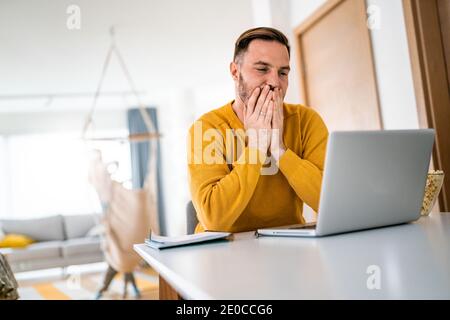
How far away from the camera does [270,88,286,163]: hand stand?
→ 1169mm

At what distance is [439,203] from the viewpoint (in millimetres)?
1898

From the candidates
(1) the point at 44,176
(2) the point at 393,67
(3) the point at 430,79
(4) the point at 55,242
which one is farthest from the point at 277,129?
(1) the point at 44,176

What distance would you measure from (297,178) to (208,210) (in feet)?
0.82

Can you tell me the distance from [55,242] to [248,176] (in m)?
4.77

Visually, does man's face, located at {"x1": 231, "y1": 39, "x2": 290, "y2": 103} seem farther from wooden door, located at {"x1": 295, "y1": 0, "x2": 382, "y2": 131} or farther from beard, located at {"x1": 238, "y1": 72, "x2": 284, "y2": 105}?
wooden door, located at {"x1": 295, "y1": 0, "x2": 382, "y2": 131}

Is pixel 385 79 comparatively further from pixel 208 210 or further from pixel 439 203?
pixel 208 210

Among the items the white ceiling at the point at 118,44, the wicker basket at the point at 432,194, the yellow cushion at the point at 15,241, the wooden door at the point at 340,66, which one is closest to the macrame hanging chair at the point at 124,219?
the white ceiling at the point at 118,44

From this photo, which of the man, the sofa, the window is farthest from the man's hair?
the window

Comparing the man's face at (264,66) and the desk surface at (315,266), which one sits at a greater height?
the man's face at (264,66)

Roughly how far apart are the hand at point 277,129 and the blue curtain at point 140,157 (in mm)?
5551

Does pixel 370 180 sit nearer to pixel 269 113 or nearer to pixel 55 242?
pixel 269 113

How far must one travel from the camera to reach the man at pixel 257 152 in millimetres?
1098

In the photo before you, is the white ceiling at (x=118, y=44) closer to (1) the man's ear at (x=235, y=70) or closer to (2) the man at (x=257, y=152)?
(1) the man's ear at (x=235, y=70)

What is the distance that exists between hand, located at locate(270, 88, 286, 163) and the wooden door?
3.64 ft
